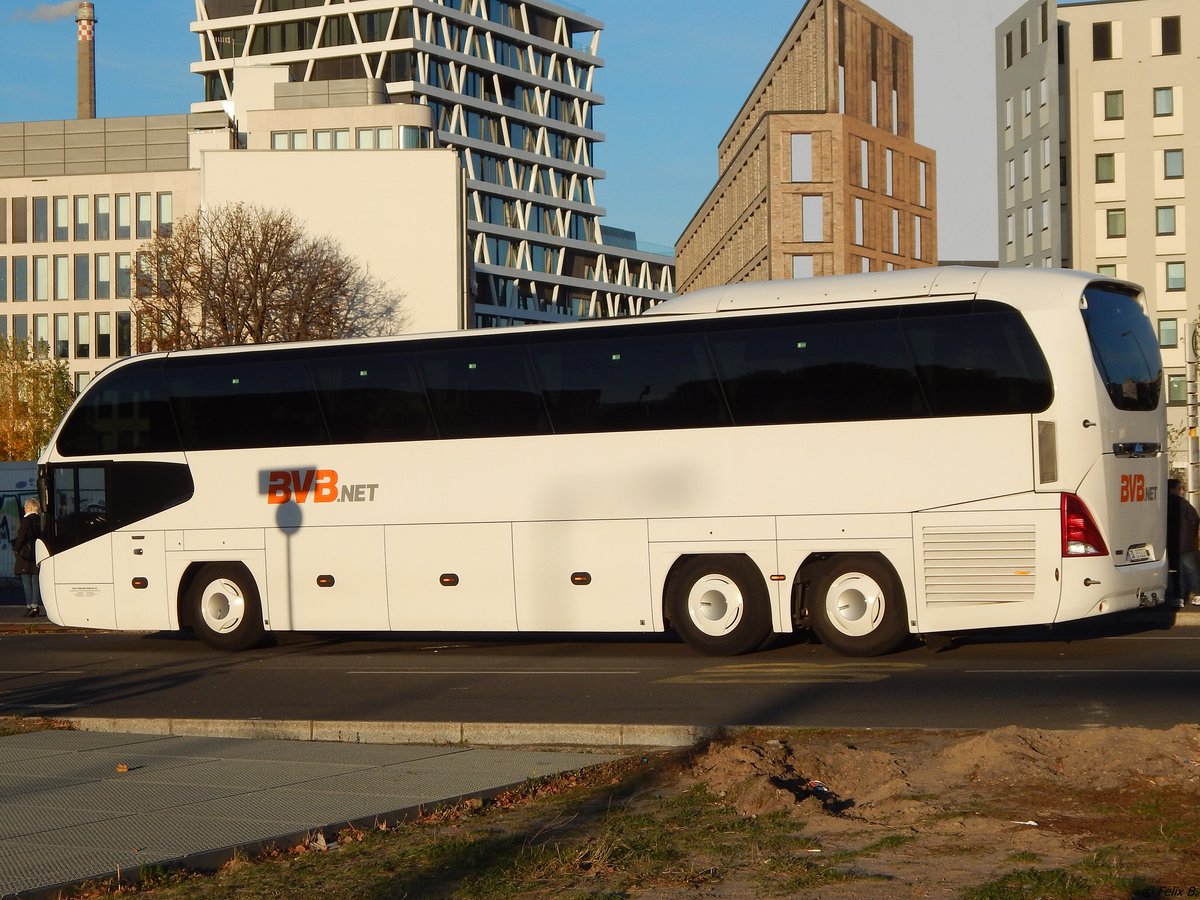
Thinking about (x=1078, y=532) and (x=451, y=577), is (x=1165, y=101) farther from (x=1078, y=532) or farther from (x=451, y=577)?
(x=1078, y=532)

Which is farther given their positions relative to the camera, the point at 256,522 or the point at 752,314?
the point at 256,522

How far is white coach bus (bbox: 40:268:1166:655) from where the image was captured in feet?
53.8

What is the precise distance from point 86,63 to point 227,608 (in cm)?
10907

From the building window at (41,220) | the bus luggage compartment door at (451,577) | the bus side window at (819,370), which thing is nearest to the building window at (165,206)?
the building window at (41,220)

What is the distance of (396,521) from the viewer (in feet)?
64.1

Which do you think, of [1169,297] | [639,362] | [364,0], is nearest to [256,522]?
[639,362]

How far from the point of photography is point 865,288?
691 inches

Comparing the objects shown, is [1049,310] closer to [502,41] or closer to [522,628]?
[522,628]

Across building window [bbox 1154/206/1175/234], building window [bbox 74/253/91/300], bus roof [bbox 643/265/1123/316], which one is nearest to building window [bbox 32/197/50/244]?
building window [bbox 74/253/91/300]

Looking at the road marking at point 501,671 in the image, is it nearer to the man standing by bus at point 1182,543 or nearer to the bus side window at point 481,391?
the bus side window at point 481,391

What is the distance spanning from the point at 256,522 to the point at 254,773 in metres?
11.0

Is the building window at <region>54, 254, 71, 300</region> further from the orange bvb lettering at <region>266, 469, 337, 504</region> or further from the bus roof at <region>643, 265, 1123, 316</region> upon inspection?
the bus roof at <region>643, 265, 1123, 316</region>

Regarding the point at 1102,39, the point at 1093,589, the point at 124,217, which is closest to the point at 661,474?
the point at 1093,589

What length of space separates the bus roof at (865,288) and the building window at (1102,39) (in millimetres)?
71538
